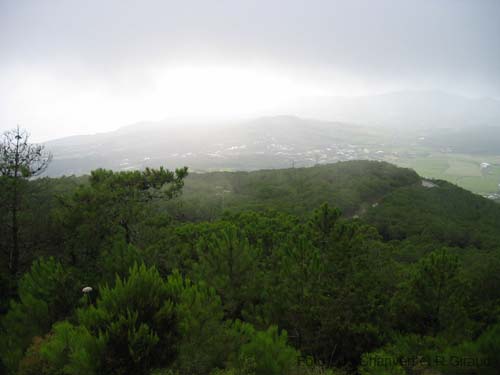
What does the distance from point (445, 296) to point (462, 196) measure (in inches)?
2337

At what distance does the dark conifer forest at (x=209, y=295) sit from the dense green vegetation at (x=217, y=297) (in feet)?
0.14

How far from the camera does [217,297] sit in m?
8.34

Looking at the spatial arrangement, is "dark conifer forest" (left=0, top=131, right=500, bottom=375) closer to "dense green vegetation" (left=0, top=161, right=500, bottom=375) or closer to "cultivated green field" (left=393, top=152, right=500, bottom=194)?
"dense green vegetation" (left=0, top=161, right=500, bottom=375)

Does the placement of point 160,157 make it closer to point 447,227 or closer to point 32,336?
point 447,227

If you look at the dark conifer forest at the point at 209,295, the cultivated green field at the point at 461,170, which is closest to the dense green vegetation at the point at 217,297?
the dark conifer forest at the point at 209,295

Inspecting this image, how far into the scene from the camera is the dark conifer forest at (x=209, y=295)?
21.0 feet

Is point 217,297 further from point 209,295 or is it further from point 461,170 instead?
point 461,170

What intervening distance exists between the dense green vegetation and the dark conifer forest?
0.04 m

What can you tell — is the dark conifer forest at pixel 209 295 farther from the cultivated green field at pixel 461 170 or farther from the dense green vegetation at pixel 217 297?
the cultivated green field at pixel 461 170

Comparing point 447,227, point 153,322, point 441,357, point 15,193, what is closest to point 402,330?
point 441,357

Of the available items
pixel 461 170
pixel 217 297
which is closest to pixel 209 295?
pixel 217 297

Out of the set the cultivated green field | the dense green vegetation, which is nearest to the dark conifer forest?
the dense green vegetation

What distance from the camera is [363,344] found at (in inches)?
403

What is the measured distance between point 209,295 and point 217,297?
740mm
